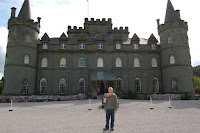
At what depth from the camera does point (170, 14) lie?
27.3 meters

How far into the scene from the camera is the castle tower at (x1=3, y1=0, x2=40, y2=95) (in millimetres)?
23375

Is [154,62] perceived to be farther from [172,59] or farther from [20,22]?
[20,22]

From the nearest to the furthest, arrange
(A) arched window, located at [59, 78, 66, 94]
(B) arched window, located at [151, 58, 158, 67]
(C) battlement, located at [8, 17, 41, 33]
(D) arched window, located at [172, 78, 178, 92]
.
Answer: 1. (D) arched window, located at [172, 78, 178, 92]
2. (C) battlement, located at [8, 17, 41, 33]
3. (A) arched window, located at [59, 78, 66, 94]
4. (B) arched window, located at [151, 58, 158, 67]

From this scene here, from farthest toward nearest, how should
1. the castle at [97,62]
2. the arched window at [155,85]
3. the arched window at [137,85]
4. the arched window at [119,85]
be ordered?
the arched window at [155,85]
the arched window at [137,85]
the arched window at [119,85]
the castle at [97,62]

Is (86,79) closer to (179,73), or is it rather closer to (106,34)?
(106,34)

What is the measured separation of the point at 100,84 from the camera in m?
27.3

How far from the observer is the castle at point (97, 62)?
80.3 feet

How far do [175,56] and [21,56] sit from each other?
25.0 meters

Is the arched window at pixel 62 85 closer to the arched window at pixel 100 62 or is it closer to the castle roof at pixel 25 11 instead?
the arched window at pixel 100 62

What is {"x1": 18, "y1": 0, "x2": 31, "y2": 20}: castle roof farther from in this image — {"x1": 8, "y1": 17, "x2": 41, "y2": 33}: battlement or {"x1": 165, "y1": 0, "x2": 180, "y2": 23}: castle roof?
{"x1": 165, "y1": 0, "x2": 180, "y2": 23}: castle roof

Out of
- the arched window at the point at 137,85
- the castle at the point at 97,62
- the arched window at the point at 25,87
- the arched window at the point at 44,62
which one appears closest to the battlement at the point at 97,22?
the castle at the point at 97,62

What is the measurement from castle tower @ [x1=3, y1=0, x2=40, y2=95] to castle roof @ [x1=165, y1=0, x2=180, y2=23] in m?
23.2

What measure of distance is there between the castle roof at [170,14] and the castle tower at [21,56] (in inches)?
914

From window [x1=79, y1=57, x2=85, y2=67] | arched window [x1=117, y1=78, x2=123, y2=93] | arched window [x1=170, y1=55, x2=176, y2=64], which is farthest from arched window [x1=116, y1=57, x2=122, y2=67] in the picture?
arched window [x1=170, y1=55, x2=176, y2=64]
